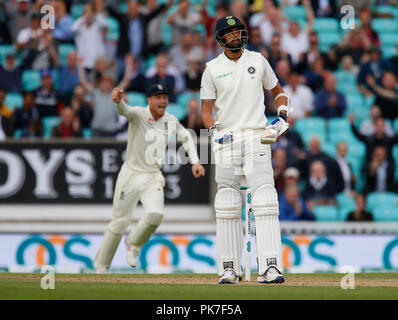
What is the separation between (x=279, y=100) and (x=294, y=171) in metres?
5.96

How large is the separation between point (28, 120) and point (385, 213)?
5.59 m

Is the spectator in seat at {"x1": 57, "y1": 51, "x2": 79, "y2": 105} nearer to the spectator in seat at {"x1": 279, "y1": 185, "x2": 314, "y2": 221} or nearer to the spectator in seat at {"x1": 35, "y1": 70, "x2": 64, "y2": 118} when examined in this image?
the spectator in seat at {"x1": 35, "y1": 70, "x2": 64, "y2": 118}

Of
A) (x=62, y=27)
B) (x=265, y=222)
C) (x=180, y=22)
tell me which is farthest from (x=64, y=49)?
(x=265, y=222)

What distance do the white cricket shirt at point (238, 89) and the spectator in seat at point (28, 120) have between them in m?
7.40

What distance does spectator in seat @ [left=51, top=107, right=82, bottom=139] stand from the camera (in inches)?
617

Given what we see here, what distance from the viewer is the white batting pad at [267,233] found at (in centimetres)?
873

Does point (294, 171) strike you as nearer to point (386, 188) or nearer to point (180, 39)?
point (386, 188)

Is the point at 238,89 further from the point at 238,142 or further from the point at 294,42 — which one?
the point at 294,42

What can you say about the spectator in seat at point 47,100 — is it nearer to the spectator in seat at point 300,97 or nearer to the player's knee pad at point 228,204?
the spectator in seat at point 300,97

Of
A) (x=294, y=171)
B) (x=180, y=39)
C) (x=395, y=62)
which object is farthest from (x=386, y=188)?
(x=180, y=39)

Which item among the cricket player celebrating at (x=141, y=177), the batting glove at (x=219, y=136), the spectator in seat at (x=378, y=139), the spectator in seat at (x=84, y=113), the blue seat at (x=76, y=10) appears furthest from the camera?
the blue seat at (x=76, y=10)

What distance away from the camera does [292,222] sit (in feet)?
48.6

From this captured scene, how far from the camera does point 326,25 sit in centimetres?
1862

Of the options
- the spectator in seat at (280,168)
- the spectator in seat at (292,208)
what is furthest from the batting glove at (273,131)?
the spectator in seat at (280,168)
